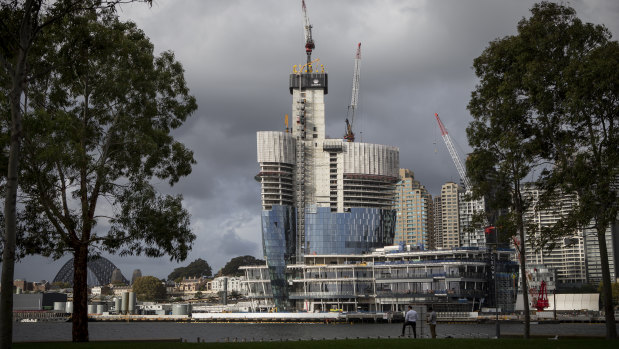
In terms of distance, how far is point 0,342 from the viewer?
103ft

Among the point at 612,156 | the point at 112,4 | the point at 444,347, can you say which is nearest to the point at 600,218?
the point at 612,156

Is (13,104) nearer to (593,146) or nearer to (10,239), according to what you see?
(10,239)

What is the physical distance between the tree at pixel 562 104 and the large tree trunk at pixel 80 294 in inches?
1286

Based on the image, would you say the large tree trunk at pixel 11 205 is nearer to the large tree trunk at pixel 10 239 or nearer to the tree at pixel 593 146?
the large tree trunk at pixel 10 239

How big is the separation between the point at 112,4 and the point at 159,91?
18014 mm

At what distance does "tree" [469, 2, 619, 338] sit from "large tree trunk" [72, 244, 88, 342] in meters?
32.7

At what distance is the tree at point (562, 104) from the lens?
152 feet

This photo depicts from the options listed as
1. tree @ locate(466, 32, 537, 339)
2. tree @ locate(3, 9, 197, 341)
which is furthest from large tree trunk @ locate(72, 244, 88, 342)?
tree @ locate(466, 32, 537, 339)

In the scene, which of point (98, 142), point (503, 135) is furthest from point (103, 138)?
point (503, 135)

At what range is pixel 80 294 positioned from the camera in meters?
48.1

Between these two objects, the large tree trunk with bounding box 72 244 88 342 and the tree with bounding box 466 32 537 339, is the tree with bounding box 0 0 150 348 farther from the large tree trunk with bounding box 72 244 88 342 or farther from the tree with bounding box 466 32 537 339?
the tree with bounding box 466 32 537 339

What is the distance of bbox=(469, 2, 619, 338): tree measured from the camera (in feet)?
152

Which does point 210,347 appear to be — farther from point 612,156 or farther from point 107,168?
point 612,156

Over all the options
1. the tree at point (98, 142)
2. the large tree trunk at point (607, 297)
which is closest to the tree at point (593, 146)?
the large tree trunk at point (607, 297)
